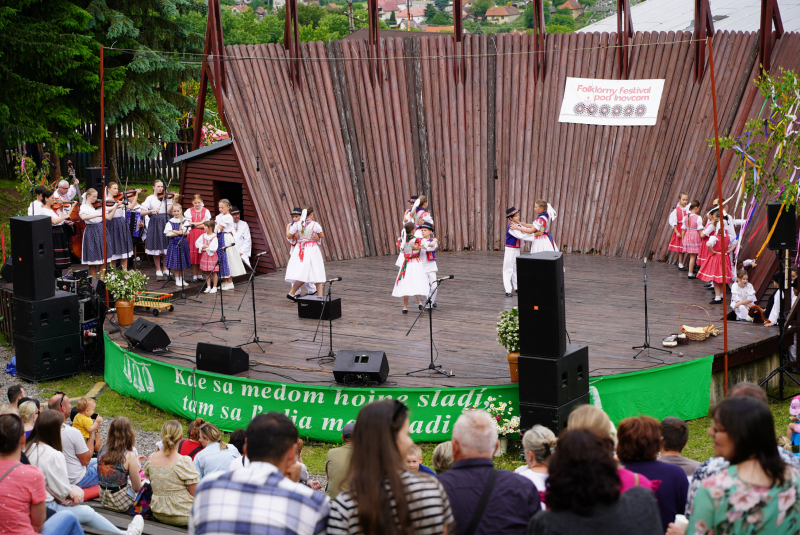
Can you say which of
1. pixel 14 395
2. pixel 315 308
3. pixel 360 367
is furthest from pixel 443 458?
pixel 315 308

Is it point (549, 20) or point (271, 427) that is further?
point (549, 20)

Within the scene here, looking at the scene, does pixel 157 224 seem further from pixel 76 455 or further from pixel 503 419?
pixel 76 455

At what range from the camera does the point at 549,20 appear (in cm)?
10612

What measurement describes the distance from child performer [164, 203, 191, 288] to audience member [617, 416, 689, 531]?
10.7 metres

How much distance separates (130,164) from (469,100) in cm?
1406

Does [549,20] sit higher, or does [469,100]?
[549,20]

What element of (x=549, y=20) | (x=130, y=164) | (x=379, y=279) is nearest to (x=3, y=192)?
(x=130, y=164)

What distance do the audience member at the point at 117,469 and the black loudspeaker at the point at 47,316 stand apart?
5.52 metres

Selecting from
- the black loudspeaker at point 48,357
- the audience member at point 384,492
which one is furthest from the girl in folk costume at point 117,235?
the audience member at point 384,492

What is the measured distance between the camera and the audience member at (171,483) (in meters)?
6.78

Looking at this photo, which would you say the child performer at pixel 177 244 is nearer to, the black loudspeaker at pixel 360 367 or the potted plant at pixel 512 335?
the black loudspeaker at pixel 360 367

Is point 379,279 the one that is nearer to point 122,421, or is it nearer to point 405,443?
point 122,421

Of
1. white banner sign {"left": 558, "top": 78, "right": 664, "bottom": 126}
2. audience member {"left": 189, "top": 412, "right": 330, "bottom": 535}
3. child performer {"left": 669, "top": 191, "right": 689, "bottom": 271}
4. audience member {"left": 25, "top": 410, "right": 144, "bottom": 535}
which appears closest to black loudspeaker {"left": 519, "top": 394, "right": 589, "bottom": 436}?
audience member {"left": 25, "top": 410, "right": 144, "bottom": 535}

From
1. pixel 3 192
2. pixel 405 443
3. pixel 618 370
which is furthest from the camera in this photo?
pixel 3 192
